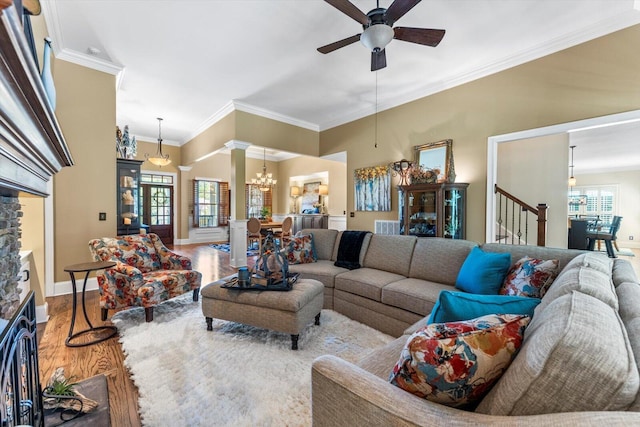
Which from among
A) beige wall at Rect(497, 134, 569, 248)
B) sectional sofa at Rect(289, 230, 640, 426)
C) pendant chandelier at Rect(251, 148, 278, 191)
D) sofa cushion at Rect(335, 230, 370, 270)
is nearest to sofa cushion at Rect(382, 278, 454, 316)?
sofa cushion at Rect(335, 230, 370, 270)

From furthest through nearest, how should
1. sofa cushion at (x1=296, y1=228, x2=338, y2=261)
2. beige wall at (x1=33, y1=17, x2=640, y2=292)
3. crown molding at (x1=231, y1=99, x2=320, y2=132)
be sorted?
1. crown molding at (x1=231, y1=99, x2=320, y2=132)
2. sofa cushion at (x1=296, y1=228, x2=338, y2=261)
3. beige wall at (x1=33, y1=17, x2=640, y2=292)

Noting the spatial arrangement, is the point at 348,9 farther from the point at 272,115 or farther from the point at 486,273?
the point at 272,115

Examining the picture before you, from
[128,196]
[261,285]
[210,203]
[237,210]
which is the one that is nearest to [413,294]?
[261,285]

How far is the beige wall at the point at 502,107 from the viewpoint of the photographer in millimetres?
2941

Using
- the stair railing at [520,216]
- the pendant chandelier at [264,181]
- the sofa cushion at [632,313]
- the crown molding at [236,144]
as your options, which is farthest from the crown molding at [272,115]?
the sofa cushion at [632,313]

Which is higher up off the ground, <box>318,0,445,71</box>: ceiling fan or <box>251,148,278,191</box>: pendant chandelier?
<box>318,0,445,71</box>: ceiling fan

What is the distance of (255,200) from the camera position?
32.7 feet

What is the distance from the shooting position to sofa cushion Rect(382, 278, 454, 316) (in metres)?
2.32

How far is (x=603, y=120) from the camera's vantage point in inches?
118

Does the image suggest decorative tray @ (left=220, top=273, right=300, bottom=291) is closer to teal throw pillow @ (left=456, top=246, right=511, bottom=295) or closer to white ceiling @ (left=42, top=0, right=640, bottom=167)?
teal throw pillow @ (left=456, top=246, right=511, bottom=295)

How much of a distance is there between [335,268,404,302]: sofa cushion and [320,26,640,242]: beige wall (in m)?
1.91

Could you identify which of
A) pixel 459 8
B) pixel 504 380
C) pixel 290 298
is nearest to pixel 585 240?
pixel 459 8

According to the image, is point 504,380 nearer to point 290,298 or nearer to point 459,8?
point 290,298

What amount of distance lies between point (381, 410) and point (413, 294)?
5.58 ft
